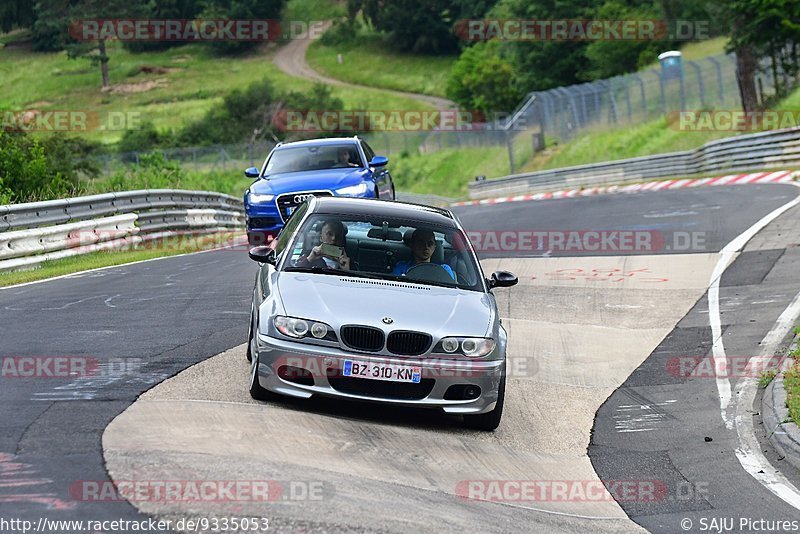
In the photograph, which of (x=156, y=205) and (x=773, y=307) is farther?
(x=156, y=205)

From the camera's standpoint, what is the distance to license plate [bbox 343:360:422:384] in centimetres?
847

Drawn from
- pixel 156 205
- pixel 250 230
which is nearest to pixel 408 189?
pixel 156 205

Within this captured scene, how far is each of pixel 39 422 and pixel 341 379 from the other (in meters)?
2.00

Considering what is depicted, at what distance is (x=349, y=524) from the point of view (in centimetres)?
626

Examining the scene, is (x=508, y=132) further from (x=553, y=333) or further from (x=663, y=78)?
(x=553, y=333)

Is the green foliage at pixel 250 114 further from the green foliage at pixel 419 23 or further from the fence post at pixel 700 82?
the fence post at pixel 700 82

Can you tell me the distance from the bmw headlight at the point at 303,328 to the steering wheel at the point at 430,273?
1.28 metres

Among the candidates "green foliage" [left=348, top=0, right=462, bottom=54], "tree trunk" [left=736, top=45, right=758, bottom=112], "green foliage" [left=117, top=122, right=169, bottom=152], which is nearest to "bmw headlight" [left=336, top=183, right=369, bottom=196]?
"tree trunk" [left=736, top=45, right=758, bottom=112]

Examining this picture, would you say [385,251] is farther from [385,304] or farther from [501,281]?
[385,304]

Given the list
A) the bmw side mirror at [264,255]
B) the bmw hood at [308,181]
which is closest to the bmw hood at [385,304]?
the bmw side mirror at [264,255]

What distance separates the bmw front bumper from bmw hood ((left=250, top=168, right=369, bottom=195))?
1040 centimetres

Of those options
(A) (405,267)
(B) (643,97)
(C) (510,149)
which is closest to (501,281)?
(A) (405,267)

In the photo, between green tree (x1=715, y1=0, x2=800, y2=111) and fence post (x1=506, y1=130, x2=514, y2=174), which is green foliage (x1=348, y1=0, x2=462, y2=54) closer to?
fence post (x1=506, y1=130, x2=514, y2=174)

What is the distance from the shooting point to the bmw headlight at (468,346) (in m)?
8.66
